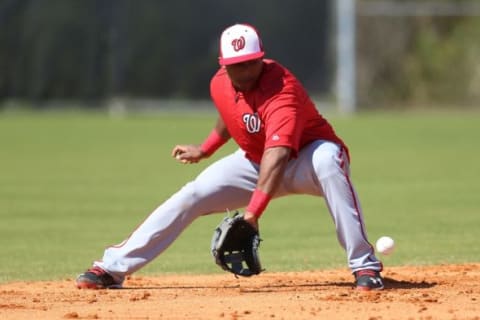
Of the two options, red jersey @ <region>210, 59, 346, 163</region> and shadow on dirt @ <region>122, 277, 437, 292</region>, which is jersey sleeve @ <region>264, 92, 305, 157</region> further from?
shadow on dirt @ <region>122, 277, 437, 292</region>

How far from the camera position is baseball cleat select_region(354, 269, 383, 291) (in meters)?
6.95

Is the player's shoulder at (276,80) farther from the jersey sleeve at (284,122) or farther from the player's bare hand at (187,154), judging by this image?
the player's bare hand at (187,154)

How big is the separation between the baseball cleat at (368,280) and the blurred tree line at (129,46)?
24133 millimetres

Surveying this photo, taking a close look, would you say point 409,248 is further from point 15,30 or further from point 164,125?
point 15,30

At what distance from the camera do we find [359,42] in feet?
101

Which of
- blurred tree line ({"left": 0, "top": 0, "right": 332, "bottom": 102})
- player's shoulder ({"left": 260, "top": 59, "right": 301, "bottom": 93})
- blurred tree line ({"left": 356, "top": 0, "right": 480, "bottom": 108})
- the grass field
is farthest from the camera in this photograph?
blurred tree line ({"left": 0, "top": 0, "right": 332, "bottom": 102})

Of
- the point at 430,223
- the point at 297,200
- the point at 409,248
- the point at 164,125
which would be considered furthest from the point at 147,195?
the point at 164,125

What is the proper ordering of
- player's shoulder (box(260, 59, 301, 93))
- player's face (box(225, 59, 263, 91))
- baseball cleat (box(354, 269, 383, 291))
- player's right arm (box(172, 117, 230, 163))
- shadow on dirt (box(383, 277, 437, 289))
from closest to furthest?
player's face (box(225, 59, 263, 91)) < player's shoulder (box(260, 59, 301, 93)) < baseball cleat (box(354, 269, 383, 291)) < shadow on dirt (box(383, 277, 437, 289)) < player's right arm (box(172, 117, 230, 163))

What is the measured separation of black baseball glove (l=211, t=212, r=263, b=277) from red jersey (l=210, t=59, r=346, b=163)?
49 cm

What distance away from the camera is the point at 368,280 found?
22.8 feet

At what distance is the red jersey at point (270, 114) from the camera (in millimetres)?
6664

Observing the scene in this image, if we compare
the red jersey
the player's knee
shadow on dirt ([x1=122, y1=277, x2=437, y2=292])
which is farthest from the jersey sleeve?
shadow on dirt ([x1=122, y1=277, x2=437, y2=292])

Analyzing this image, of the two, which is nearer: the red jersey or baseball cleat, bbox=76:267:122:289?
the red jersey

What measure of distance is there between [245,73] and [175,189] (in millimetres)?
8302
